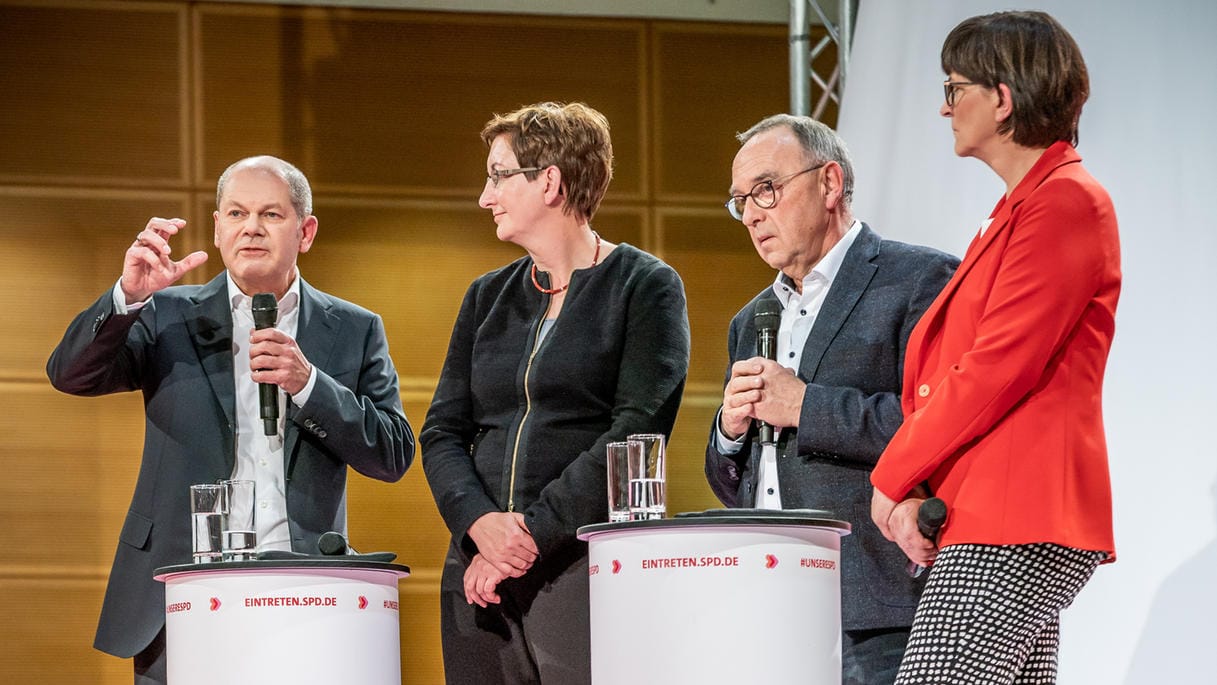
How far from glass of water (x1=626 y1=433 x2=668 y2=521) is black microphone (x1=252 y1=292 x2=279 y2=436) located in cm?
92

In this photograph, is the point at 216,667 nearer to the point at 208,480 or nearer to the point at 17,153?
the point at 208,480

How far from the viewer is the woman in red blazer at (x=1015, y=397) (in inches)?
77.7

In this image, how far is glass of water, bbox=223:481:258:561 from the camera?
102 inches

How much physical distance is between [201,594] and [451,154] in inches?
136

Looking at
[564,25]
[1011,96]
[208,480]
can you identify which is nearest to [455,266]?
[564,25]

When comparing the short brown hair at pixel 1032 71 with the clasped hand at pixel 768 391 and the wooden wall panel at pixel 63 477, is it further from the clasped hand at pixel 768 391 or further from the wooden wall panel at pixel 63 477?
the wooden wall panel at pixel 63 477

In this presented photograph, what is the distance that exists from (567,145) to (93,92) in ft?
10.1

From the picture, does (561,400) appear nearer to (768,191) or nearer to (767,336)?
(767,336)

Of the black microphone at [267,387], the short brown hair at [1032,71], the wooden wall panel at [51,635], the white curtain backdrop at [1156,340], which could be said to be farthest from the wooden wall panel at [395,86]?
the short brown hair at [1032,71]

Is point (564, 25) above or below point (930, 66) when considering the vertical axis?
above

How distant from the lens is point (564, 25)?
573 cm

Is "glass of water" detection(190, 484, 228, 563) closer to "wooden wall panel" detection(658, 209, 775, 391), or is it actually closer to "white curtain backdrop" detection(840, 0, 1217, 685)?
"white curtain backdrop" detection(840, 0, 1217, 685)

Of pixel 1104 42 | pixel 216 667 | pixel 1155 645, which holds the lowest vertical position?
pixel 1155 645

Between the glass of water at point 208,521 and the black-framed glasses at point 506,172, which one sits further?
the black-framed glasses at point 506,172
